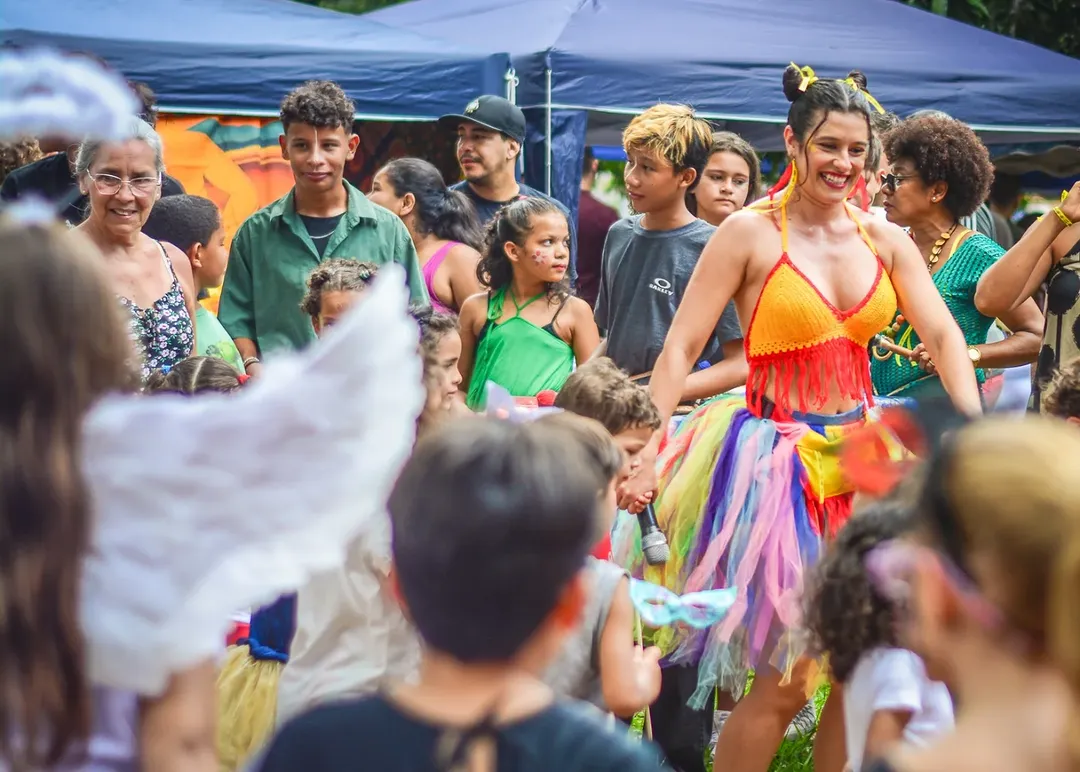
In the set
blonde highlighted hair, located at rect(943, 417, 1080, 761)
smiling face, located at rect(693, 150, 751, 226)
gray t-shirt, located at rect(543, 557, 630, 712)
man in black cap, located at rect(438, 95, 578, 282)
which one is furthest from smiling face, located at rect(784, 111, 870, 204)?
blonde highlighted hair, located at rect(943, 417, 1080, 761)

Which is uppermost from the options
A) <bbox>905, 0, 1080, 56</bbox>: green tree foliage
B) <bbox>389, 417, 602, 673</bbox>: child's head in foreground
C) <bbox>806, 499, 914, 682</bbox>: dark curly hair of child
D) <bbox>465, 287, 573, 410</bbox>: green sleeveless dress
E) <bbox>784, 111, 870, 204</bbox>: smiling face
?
<bbox>389, 417, 602, 673</bbox>: child's head in foreground

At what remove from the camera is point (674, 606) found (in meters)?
3.06

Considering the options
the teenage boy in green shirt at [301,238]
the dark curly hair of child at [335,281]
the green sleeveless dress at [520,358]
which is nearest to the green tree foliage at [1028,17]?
the green sleeveless dress at [520,358]

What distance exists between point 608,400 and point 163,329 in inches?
65.9

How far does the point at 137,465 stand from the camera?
164cm

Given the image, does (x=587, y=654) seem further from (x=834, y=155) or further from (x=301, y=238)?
(x=301, y=238)

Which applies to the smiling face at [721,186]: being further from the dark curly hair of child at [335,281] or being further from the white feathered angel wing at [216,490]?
the white feathered angel wing at [216,490]

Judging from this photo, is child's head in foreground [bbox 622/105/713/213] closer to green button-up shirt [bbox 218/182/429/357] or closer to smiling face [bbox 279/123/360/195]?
green button-up shirt [bbox 218/182/429/357]

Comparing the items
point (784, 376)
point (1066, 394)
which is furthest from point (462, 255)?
point (1066, 394)

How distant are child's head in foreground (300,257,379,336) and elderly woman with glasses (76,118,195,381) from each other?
488 millimetres

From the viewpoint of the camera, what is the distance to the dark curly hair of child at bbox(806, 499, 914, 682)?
253 cm

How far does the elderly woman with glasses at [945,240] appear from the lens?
5.50m

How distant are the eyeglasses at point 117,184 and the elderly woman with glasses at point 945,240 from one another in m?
2.75

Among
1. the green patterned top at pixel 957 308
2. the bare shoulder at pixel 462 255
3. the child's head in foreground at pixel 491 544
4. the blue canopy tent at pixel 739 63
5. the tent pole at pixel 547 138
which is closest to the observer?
the child's head in foreground at pixel 491 544
